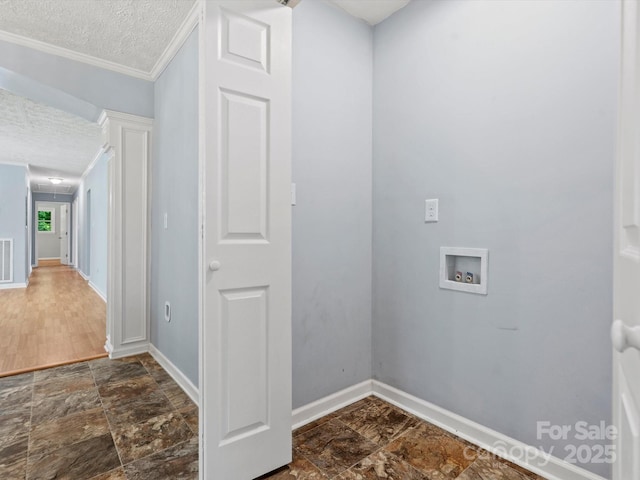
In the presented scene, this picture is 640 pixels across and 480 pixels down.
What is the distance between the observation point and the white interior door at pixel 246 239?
4.38ft

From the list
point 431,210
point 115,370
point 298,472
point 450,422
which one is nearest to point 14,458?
point 115,370

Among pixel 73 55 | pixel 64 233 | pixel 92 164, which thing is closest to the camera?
pixel 73 55

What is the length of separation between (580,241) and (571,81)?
2.16 ft

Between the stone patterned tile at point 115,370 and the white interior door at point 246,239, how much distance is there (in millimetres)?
1572

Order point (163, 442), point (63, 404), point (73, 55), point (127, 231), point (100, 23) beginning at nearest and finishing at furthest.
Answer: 1. point (163, 442)
2. point (63, 404)
3. point (100, 23)
4. point (73, 55)
5. point (127, 231)

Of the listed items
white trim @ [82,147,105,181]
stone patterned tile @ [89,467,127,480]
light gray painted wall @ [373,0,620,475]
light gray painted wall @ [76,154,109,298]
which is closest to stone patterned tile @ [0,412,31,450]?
stone patterned tile @ [89,467,127,480]

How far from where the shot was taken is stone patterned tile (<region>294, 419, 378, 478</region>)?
1.53 m

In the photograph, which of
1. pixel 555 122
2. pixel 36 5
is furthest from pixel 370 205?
pixel 36 5

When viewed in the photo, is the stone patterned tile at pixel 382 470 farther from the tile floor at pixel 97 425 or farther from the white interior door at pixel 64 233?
the white interior door at pixel 64 233

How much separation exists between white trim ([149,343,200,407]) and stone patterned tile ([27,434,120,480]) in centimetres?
49

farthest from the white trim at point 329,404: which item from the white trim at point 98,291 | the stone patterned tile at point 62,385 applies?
the white trim at point 98,291

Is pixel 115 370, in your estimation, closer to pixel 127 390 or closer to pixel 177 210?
pixel 127 390

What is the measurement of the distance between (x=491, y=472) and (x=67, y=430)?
7.06 ft

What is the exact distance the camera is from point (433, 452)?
1.59 m
